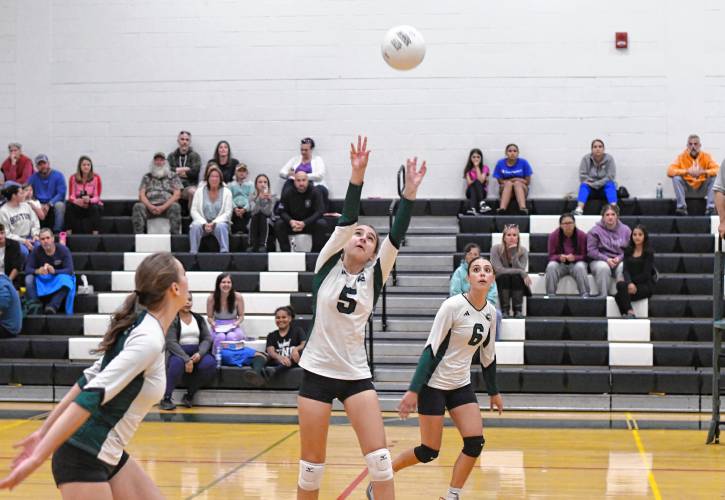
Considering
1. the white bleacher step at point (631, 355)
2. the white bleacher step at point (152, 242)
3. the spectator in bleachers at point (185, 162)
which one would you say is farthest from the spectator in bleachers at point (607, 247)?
the spectator in bleachers at point (185, 162)

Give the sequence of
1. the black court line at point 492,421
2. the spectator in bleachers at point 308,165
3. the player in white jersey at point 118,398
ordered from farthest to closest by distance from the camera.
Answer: the spectator in bleachers at point 308,165 → the black court line at point 492,421 → the player in white jersey at point 118,398

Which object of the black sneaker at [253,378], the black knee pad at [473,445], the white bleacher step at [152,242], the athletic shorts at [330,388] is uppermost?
the white bleacher step at [152,242]

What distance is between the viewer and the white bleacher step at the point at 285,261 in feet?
46.0

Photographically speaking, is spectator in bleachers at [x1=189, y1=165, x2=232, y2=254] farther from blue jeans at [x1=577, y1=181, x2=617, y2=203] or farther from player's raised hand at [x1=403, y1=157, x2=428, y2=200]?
player's raised hand at [x1=403, y1=157, x2=428, y2=200]

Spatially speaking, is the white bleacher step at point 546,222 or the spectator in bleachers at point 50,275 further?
the white bleacher step at point 546,222

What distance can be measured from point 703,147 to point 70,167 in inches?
398

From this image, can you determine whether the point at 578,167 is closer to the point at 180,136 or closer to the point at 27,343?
the point at 180,136

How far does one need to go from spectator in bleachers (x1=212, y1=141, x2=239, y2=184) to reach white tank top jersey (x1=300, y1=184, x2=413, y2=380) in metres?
10.4

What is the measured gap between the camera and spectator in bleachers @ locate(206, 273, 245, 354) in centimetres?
1223

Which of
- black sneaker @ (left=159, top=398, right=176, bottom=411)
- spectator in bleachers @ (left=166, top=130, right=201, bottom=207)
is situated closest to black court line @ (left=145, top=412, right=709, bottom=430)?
black sneaker @ (left=159, top=398, right=176, bottom=411)

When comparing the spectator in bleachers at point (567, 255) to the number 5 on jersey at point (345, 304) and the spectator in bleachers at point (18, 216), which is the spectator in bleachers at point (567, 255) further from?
the number 5 on jersey at point (345, 304)

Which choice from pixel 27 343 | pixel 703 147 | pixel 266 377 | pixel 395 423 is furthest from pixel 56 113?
pixel 703 147

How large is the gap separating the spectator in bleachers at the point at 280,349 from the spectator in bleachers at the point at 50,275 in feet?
10.5

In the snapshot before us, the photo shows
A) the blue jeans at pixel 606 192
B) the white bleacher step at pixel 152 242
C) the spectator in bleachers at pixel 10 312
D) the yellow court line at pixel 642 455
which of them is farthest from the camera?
the blue jeans at pixel 606 192
